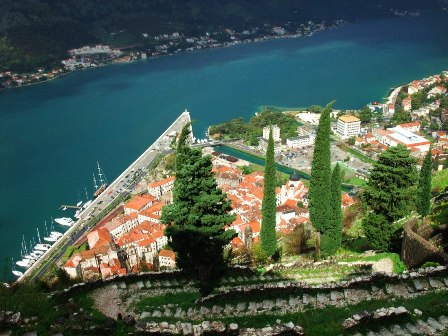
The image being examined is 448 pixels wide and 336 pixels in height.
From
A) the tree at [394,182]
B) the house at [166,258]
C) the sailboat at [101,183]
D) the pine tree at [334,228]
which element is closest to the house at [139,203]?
the sailboat at [101,183]

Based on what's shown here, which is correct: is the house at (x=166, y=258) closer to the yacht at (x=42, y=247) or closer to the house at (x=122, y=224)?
the house at (x=122, y=224)

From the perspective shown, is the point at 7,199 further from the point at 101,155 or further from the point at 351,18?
Answer: the point at 351,18

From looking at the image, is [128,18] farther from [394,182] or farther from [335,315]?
[335,315]

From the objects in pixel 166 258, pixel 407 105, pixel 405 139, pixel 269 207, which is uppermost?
pixel 269 207

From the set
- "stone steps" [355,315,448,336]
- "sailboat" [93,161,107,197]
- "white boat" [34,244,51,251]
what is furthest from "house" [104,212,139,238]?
"stone steps" [355,315,448,336]

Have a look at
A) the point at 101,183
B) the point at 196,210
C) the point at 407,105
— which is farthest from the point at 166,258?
the point at 407,105

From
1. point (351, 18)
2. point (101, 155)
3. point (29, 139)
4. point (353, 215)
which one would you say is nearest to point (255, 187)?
point (353, 215)
